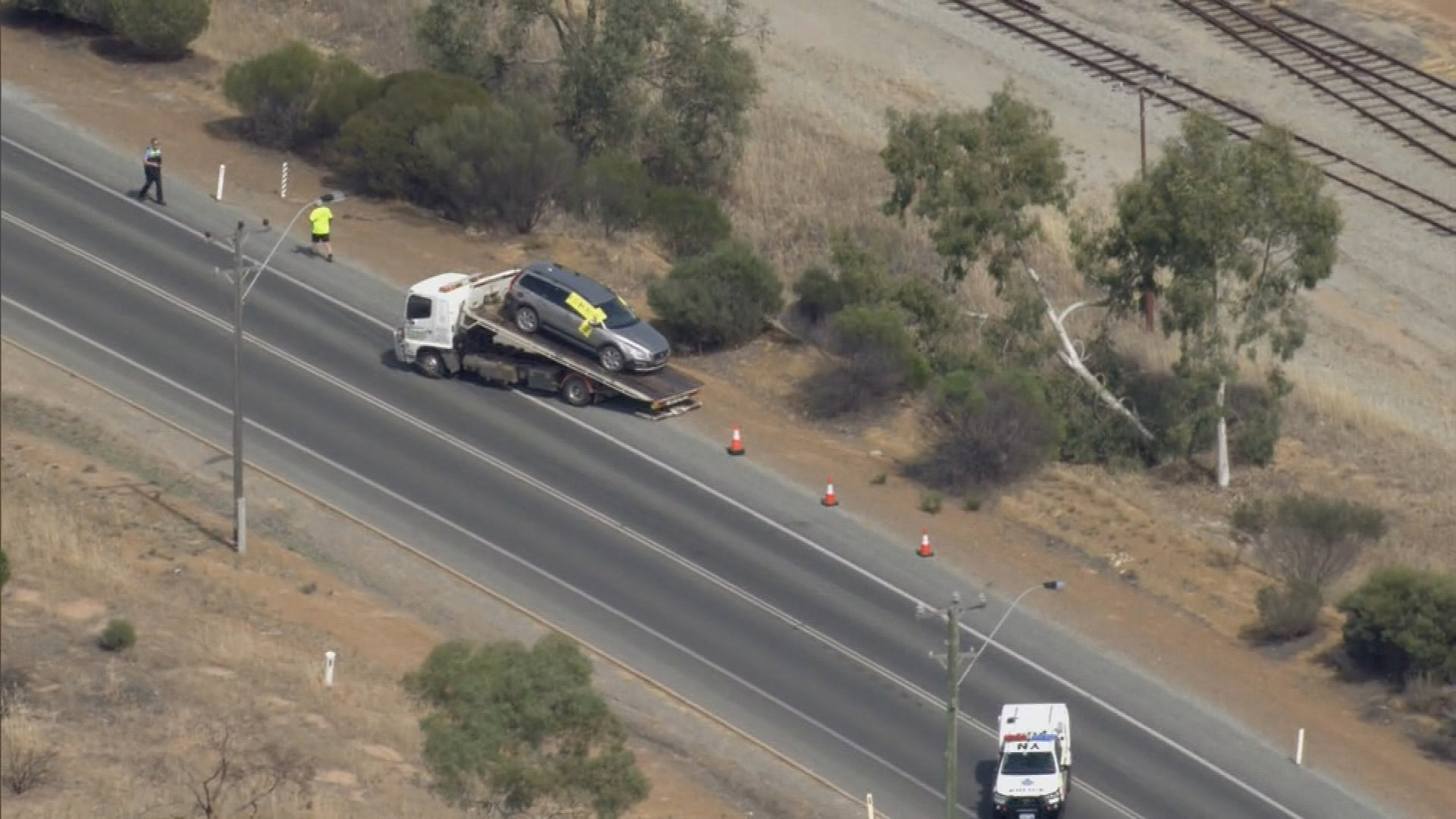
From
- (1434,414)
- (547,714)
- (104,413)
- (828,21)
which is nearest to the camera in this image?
(547,714)

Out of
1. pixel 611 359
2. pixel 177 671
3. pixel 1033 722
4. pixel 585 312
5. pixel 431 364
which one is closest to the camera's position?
pixel 177 671

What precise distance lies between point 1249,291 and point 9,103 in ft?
99.5

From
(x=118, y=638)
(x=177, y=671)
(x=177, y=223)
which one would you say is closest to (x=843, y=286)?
(x=177, y=223)

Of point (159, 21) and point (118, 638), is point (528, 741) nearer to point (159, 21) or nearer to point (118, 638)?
point (118, 638)

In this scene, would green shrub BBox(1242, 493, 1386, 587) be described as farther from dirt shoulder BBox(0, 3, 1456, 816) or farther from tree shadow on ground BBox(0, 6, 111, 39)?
tree shadow on ground BBox(0, 6, 111, 39)

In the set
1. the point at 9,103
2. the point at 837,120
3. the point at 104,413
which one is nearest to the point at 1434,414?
the point at 837,120

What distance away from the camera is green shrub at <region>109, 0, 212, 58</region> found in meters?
61.3

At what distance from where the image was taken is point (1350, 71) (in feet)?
230

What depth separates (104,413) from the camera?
46.7m

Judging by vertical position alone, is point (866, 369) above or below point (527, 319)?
below

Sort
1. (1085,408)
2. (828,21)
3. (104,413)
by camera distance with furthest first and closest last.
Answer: (828,21)
(1085,408)
(104,413)

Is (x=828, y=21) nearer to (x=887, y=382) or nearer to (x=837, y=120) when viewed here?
(x=837, y=120)

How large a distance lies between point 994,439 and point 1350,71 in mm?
27593

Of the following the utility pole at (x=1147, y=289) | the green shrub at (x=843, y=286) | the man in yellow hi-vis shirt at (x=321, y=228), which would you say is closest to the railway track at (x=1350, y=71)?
the utility pole at (x=1147, y=289)
